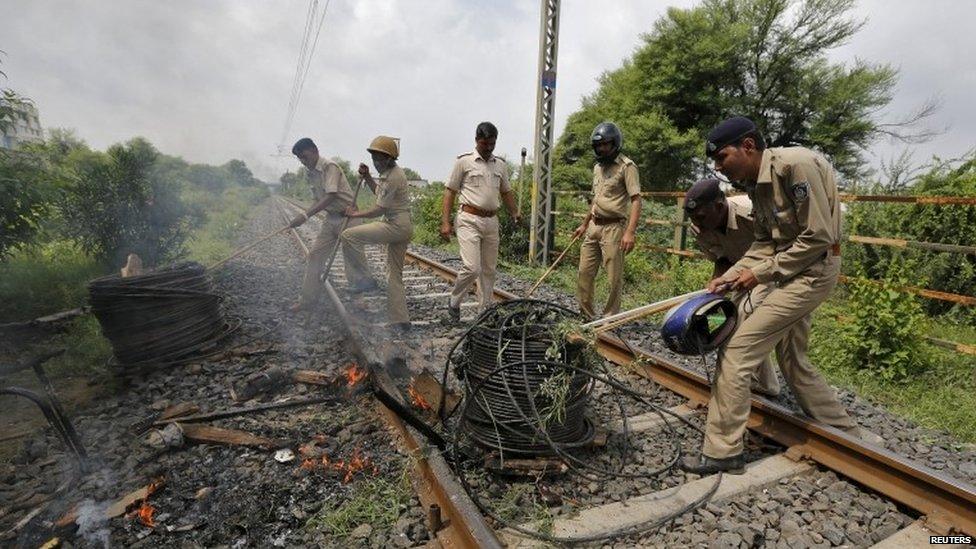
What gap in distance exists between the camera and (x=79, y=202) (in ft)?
26.2

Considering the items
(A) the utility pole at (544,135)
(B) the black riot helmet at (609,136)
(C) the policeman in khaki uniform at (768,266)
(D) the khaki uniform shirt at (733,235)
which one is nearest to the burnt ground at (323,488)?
(C) the policeman in khaki uniform at (768,266)

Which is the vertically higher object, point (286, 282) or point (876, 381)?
point (286, 282)

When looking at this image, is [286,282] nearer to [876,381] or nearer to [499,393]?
[499,393]

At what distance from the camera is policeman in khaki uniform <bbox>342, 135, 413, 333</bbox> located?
18.5 feet

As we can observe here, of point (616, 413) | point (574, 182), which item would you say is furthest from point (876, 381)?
point (574, 182)

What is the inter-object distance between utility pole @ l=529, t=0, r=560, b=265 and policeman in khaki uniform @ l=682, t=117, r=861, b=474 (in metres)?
7.02

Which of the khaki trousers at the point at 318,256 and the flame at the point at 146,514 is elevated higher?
the khaki trousers at the point at 318,256

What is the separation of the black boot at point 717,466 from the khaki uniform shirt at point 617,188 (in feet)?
10.3

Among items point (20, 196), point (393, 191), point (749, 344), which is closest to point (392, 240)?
point (393, 191)

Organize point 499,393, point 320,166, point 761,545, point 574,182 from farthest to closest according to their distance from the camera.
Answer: point 574,182 < point 320,166 < point 499,393 < point 761,545

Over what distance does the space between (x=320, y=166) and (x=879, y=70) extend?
33836 millimetres

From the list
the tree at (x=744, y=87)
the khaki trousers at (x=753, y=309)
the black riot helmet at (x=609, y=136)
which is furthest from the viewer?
the tree at (x=744, y=87)

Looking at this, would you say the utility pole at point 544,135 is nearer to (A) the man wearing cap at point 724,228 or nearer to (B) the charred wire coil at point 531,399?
(A) the man wearing cap at point 724,228

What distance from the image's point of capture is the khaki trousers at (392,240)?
18.5 feet
